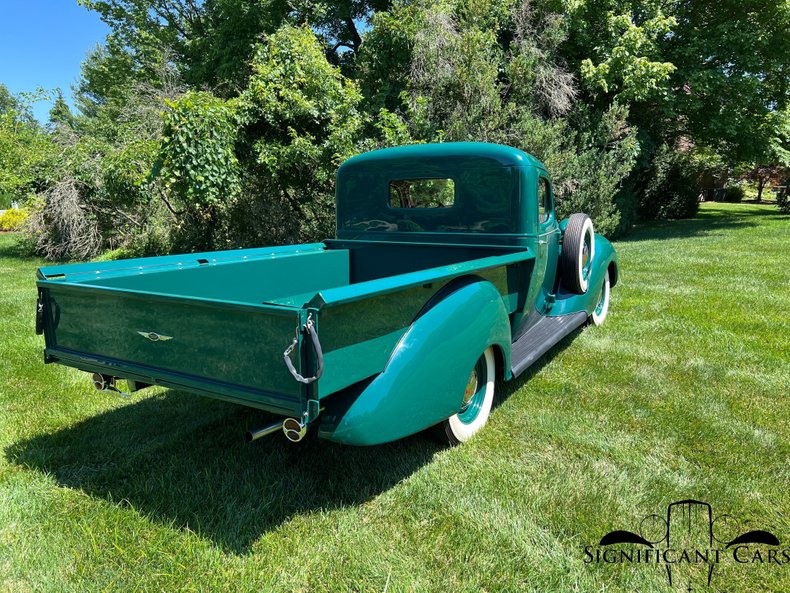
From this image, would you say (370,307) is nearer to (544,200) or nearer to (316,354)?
(316,354)

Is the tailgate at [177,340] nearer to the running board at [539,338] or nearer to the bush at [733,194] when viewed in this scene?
the running board at [539,338]

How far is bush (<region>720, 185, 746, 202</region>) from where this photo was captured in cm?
2958

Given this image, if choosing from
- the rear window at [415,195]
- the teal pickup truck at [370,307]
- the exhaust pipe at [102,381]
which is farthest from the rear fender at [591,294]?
the exhaust pipe at [102,381]

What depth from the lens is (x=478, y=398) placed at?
3.26 meters

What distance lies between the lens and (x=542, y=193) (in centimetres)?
443

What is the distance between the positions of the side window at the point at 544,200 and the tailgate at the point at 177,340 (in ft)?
9.36

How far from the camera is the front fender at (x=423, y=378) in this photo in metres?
2.26

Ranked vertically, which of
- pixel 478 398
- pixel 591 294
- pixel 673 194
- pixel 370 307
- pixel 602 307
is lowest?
pixel 478 398

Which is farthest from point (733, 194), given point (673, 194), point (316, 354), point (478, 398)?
point (316, 354)

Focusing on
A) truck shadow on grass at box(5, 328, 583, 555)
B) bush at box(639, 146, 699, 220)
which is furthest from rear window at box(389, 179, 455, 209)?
bush at box(639, 146, 699, 220)

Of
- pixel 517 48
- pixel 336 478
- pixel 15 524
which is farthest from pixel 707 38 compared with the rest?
pixel 15 524

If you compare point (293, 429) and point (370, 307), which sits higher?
point (370, 307)
